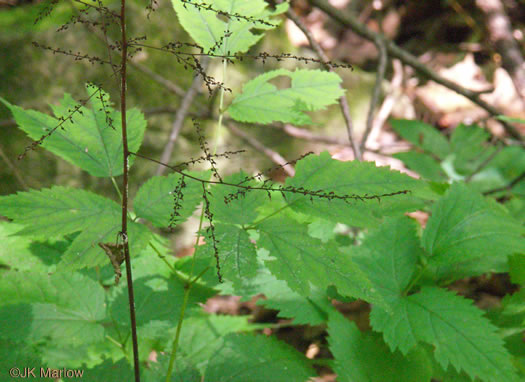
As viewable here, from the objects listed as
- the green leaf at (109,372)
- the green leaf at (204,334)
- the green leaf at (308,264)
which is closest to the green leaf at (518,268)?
the green leaf at (308,264)

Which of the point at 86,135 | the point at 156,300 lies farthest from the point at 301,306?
the point at 86,135

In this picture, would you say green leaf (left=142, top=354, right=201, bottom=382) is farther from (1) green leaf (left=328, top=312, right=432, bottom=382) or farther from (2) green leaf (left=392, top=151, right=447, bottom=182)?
(2) green leaf (left=392, top=151, right=447, bottom=182)

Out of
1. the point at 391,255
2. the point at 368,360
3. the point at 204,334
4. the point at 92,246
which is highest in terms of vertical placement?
the point at 92,246

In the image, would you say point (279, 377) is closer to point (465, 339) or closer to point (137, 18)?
point (465, 339)

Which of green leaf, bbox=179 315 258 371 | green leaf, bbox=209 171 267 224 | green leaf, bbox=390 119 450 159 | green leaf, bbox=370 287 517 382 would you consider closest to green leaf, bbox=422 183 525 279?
green leaf, bbox=370 287 517 382

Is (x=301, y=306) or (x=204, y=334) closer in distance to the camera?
(x=301, y=306)

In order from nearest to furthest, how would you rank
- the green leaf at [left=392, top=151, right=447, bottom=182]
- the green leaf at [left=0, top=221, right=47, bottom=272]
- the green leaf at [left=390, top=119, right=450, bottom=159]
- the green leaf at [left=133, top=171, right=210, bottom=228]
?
the green leaf at [left=133, top=171, right=210, bottom=228], the green leaf at [left=0, top=221, right=47, bottom=272], the green leaf at [left=392, top=151, right=447, bottom=182], the green leaf at [left=390, top=119, right=450, bottom=159]

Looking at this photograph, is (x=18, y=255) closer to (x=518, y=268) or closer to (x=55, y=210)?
(x=55, y=210)
